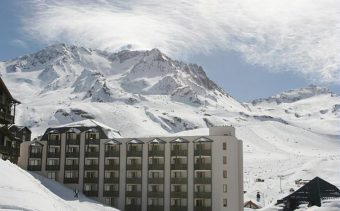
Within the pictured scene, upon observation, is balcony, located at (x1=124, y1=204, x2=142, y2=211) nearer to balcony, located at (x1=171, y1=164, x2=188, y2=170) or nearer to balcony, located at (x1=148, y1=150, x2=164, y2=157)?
balcony, located at (x1=171, y1=164, x2=188, y2=170)

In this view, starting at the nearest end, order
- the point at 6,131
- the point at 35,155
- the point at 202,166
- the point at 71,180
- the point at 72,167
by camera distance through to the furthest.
Answer: the point at 6,131 < the point at 202,166 < the point at 71,180 < the point at 72,167 < the point at 35,155

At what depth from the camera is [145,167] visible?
10856 cm

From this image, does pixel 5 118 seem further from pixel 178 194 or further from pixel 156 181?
pixel 178 194

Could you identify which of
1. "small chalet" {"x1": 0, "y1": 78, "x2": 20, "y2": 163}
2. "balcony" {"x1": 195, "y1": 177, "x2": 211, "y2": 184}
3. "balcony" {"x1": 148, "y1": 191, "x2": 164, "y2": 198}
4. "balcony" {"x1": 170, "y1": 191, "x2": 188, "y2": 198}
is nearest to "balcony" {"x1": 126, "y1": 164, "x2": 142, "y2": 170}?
"balcony" {"x1": 148, "y1": 191, "x2": 164, "y2": 198}

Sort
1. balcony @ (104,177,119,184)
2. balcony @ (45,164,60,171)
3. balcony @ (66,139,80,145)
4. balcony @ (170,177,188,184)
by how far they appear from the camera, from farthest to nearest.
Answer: balcony @ (66,139,80,145), balcony @ (45,164,60,171), balcony @ (104,177,119,184), balcony @ (170,177,188,184)

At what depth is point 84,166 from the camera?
112 metres

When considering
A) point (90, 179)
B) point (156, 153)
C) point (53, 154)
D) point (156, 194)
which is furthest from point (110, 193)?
point (53, 154)

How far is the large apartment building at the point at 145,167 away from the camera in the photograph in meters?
104

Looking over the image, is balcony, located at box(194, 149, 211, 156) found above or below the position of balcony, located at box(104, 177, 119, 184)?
above

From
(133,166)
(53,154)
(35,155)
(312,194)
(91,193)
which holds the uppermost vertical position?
(53,154)

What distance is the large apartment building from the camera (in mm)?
104500

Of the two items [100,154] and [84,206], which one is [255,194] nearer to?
[100,154]

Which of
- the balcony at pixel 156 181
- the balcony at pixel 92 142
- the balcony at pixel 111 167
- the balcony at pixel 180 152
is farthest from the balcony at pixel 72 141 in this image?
the balcony at pixel 180 152

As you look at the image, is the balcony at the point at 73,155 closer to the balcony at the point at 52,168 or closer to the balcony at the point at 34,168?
the balcony at the point at 52,168
